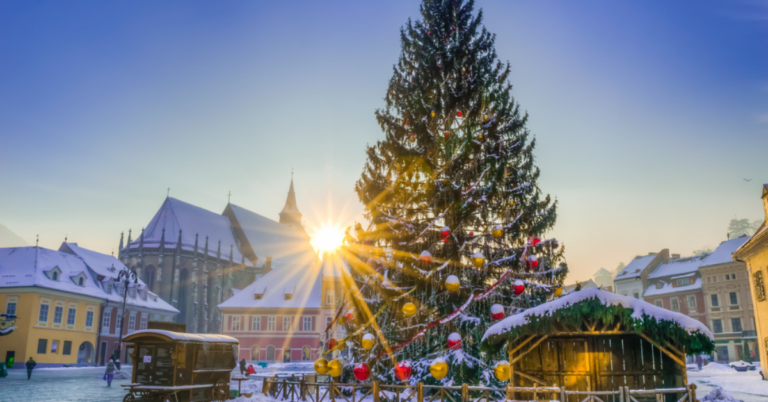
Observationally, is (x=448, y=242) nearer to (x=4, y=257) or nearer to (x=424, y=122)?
(x=424, y=122)

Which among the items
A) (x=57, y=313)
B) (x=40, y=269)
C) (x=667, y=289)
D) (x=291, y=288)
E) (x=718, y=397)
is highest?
(x=40, y=269)

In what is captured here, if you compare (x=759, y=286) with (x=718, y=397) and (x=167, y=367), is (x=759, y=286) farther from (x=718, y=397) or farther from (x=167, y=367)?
(x=167, y=367)

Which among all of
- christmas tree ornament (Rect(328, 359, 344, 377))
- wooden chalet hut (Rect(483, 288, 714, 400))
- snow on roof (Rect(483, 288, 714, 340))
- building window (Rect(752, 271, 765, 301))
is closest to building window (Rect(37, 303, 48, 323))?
christmas tree ornament (Rect(328, 359, 344, 377))

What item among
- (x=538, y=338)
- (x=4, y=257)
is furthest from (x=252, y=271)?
(x=538, y=338)

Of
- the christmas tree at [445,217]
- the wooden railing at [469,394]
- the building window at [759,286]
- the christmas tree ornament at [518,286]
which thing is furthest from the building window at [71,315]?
the building window at [759,286]

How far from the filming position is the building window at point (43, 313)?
147ft

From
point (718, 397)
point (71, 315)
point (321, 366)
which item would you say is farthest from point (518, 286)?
point (71, 315)

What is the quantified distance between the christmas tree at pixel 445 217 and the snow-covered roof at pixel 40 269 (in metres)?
38.5

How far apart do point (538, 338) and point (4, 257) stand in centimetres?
5074

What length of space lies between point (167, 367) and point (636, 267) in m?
64.2

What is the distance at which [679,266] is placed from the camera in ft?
207

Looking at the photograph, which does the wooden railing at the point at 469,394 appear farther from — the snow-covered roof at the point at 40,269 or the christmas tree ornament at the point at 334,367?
the snow-covered roof at the point at 40,269

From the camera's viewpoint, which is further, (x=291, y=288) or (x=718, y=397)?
(x=291, y=288)

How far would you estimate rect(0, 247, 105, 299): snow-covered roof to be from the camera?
1780 inches
